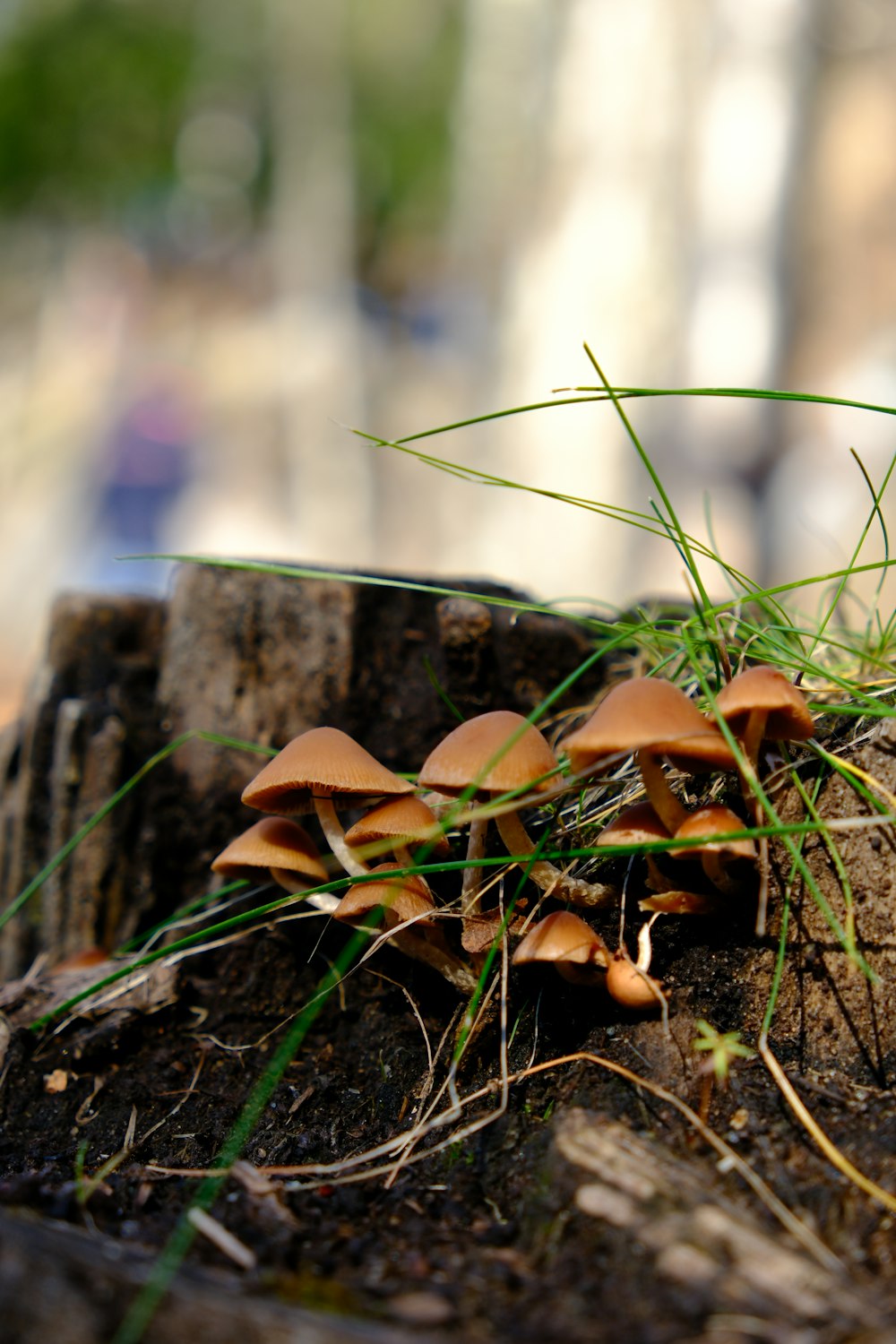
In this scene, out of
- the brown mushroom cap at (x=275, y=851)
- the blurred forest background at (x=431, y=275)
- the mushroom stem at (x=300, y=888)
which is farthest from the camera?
the blurred forest background at (x=431, y=275)

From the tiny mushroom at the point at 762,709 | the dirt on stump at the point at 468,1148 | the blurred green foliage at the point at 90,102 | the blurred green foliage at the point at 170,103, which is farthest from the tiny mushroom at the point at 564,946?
the blurred green foliage at the point at 90,102

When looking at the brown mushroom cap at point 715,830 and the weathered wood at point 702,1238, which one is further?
the brown mushroom cap at point 715,830

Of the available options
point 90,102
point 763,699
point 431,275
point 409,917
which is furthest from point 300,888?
point 90,102

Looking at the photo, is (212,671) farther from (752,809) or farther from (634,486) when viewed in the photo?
(634,486)

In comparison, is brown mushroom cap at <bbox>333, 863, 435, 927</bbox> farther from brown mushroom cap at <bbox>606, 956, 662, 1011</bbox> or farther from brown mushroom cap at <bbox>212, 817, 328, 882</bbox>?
brown mushroom cap at <bbox>606, 956, 662, 1011</bbox>

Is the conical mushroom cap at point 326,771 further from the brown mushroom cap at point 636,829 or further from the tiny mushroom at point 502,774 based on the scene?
the brown mushroom cap at point 636,829

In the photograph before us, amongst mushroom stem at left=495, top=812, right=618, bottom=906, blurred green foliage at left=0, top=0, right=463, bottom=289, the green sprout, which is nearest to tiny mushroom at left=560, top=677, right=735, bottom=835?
mushroom stem at left=495, top=812, right=618, bottom=906

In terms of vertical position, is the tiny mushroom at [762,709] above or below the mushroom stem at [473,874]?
above
